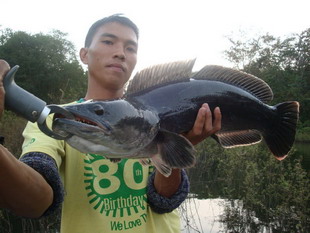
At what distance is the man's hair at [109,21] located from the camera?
303 centimetres

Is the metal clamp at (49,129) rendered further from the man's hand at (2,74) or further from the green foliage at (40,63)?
the green foliage at (40,63)

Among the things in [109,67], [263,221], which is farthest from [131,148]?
[263,221]

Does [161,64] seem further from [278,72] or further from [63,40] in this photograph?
[63,40]

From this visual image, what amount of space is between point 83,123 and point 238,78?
1447 millimetres

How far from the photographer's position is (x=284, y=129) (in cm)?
282

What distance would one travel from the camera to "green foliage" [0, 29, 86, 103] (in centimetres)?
3956

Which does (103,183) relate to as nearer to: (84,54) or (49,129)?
(49,129)

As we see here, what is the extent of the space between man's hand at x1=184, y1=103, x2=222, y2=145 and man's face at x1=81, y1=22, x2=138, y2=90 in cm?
85

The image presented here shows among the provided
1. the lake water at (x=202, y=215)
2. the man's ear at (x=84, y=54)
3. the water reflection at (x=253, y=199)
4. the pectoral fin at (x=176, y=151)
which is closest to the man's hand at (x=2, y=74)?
the pectoral fin at (x=176, y=151)

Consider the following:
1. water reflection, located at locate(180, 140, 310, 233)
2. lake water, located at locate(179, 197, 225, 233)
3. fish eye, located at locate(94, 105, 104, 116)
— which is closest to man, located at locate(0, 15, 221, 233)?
fish eye, located at locate(94, 105, 104, 116)

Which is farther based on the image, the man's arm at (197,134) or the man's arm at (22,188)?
the man's arm at (197,134)

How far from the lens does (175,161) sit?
2197 mm

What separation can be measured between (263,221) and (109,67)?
564cm

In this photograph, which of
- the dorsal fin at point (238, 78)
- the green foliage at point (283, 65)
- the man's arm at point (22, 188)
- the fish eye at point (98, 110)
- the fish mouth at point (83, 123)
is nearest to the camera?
the fish mouth at point (83, 123)
